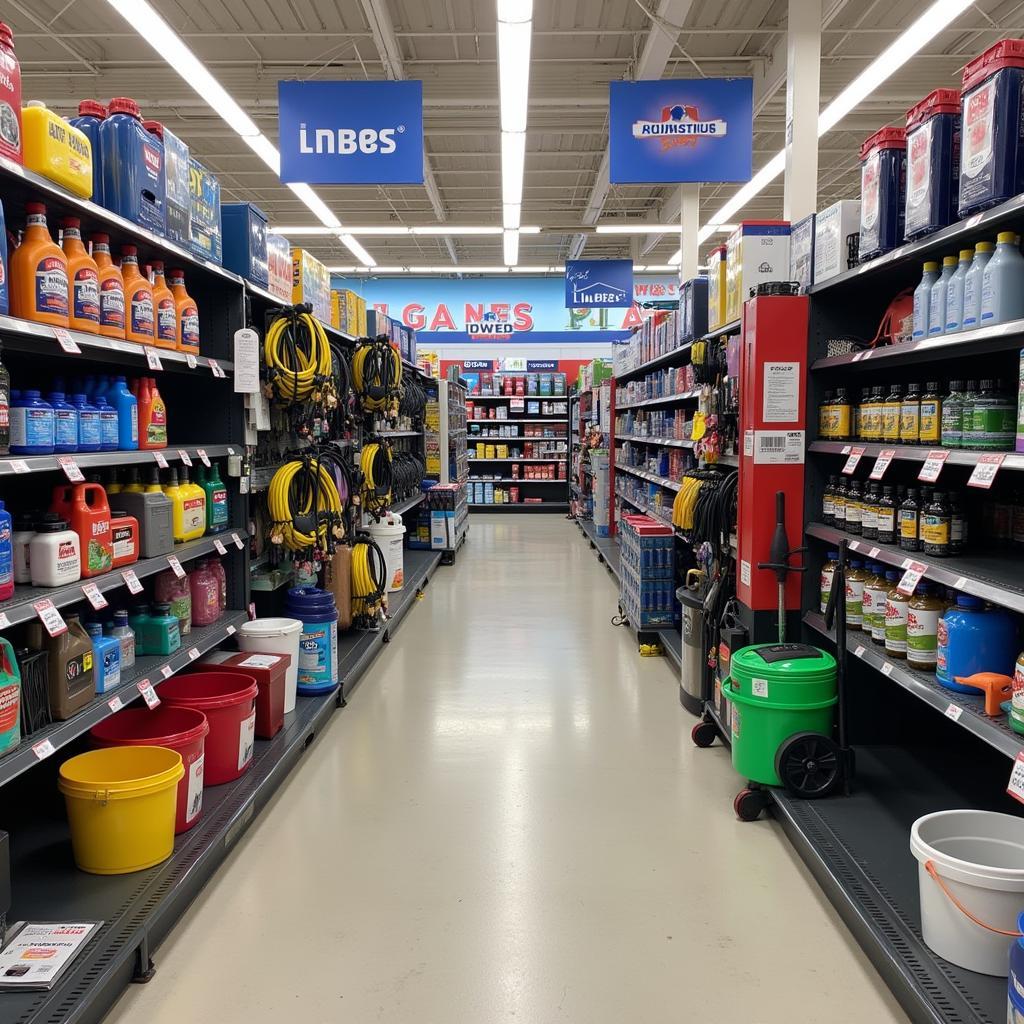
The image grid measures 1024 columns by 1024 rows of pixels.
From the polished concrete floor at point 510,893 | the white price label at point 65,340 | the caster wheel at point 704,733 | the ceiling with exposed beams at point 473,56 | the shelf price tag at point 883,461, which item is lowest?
the polished concrete floor at point 510,893

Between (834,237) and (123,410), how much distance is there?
116 inches

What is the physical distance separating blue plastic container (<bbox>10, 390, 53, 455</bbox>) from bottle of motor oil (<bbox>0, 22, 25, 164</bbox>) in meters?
0.70

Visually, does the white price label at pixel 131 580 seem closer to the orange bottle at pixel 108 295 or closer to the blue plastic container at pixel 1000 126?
the orange bottle at pixel 108 295

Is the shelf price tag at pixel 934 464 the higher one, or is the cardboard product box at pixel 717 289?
the cardboard product box at pixel 717 289

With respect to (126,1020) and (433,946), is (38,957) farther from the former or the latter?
(433,946)

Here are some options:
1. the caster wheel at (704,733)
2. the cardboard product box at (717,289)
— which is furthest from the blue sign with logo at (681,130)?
the caster wheel at (704,733)

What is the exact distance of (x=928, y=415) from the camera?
291 cm

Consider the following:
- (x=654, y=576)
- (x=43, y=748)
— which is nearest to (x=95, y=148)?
(x=43, y=748)

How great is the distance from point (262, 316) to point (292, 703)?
2214 mm

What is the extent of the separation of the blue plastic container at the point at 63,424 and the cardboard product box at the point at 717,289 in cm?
338

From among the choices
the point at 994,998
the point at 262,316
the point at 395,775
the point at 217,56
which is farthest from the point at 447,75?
the point at 994,998

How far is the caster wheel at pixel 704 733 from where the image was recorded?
14.1 ft

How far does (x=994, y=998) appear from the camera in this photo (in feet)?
6.86

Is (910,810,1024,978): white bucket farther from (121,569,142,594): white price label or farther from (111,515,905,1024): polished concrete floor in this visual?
(121,569,142,594): white price label
